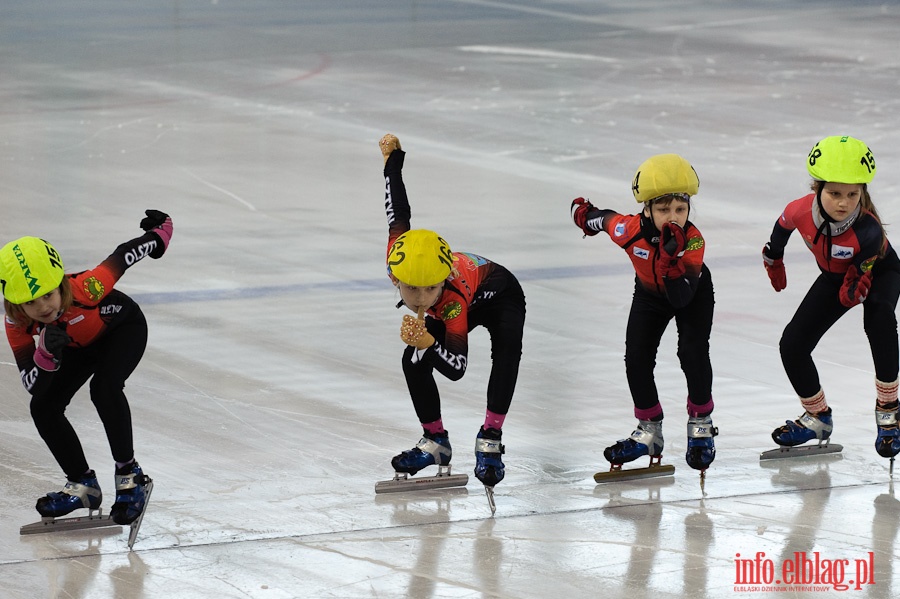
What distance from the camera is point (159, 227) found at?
19.4 feet

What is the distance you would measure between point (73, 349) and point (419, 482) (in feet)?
4.82

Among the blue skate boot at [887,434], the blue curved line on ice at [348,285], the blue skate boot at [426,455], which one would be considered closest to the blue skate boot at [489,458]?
the blue skate boot at [426,455]

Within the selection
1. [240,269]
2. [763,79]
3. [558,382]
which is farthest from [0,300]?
[763,79]

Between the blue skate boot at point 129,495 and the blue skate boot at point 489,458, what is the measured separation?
1.30 meters

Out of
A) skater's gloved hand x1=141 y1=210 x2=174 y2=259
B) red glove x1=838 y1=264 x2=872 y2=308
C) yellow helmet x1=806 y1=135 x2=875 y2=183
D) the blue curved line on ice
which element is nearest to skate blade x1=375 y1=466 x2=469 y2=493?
skater's gloved hand x1=141 y1=210 x2=174 y2=259

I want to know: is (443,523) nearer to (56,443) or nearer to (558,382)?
(56,443)

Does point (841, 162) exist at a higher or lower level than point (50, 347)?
higher

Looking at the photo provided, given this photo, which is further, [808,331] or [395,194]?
[808,331]

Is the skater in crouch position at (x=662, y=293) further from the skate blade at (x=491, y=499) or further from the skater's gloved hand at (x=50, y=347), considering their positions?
the skater's gloved hand at (x=50, y=347)

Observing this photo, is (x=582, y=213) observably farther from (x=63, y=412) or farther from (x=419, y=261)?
(x=63, y=412)

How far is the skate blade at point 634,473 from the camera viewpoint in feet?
20.0

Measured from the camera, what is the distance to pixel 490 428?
19.5 ft

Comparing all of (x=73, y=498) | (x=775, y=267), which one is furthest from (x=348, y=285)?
(x=73, y=498)

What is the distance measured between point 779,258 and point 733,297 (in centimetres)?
282
